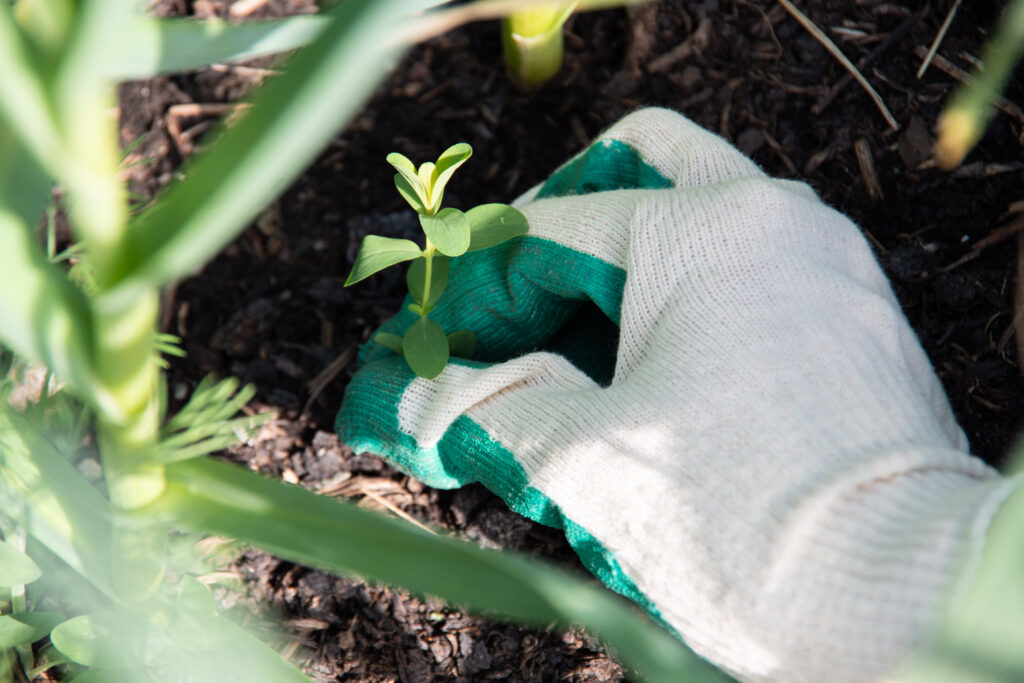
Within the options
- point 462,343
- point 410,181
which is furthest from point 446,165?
point 462,343

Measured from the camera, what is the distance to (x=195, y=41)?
551 millimetres

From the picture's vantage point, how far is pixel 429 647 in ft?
3.87

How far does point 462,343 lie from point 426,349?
164 mm

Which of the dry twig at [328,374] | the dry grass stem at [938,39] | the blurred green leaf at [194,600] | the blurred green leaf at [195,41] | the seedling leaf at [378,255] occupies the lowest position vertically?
the dry twig at [328,374]

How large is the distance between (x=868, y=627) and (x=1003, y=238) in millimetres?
909

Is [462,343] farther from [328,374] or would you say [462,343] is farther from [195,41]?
[195,41]

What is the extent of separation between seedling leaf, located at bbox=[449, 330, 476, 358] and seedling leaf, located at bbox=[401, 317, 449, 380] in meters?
0.13

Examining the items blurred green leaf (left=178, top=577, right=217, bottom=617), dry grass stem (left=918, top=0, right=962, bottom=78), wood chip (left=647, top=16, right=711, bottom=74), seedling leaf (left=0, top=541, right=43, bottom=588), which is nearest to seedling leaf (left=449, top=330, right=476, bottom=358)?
blurred green leaf (left=178, top=577, right=217, bottom=617)

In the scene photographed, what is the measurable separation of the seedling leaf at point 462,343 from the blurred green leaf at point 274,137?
0.72 metres

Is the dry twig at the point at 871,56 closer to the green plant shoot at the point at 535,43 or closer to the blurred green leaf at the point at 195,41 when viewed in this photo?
the green plant shoot at the point at 535,43

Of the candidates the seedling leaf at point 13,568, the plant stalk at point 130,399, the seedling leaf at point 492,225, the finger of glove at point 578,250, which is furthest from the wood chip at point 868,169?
the seedling leaf at point 13,568

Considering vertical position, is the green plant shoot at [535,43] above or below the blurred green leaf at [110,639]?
above

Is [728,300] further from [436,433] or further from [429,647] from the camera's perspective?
[429,647]

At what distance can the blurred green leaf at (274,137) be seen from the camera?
367 millimetres
